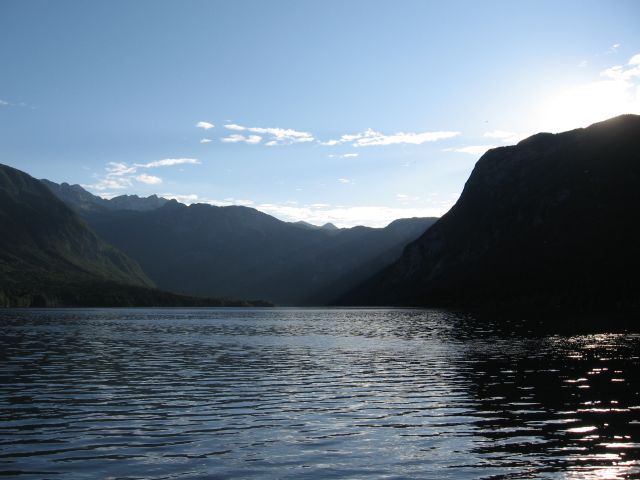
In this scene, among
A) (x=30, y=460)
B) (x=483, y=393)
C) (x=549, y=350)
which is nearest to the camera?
(x=30, y=460)

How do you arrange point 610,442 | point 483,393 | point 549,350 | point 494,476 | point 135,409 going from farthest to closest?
1. point 549,350
2. point 483,393
3. point 135,409
4. point 610,442
5. point 494,476

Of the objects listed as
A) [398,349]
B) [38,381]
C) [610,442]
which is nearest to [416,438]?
[610,442]

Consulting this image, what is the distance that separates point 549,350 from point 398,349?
1968cm

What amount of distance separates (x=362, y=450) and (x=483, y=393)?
20722mm

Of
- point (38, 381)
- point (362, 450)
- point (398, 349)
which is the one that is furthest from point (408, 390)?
point (398, 349)

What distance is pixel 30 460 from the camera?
86.3 feet

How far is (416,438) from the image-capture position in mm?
31141

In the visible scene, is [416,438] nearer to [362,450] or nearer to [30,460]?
[362,450]

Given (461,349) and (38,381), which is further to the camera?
(461,349)

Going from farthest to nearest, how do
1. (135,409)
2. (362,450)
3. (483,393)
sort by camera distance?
(483,393)
(135,409)
(362,450)

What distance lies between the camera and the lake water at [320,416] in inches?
1022

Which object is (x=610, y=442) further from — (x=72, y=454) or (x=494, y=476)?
(x=72, y=454)

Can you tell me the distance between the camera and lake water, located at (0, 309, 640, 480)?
2597 cm

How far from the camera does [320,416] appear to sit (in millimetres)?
36469
